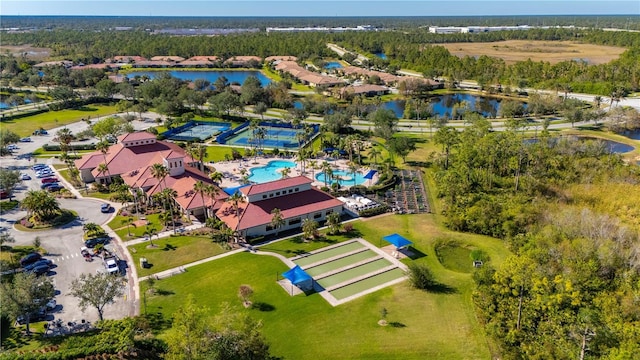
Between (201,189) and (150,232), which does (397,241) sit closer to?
(201,189)

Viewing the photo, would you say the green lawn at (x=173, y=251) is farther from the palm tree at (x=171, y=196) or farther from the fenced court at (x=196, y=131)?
the fenced court at (x=196, y=131)

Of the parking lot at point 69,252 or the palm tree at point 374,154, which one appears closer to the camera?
the parking lot at point 69,252

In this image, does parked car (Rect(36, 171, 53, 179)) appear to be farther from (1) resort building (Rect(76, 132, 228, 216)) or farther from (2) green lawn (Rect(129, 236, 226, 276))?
(2) green lawn (Rect(129, 236, 226, 276))

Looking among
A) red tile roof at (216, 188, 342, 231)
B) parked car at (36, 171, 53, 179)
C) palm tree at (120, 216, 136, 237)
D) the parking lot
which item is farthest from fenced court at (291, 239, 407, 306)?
parked car at (36, 171, 53, 179)

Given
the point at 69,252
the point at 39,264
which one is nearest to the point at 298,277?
the point at 69,252

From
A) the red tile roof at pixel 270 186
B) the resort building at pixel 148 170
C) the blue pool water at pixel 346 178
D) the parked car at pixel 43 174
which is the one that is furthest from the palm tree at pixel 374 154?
the parked car at pixel 43 174
